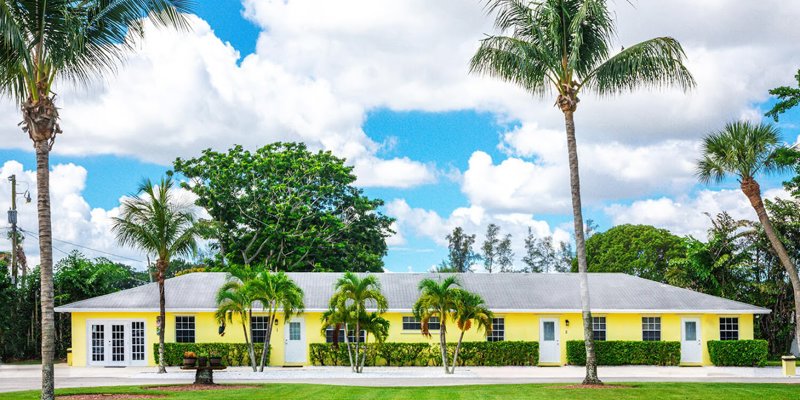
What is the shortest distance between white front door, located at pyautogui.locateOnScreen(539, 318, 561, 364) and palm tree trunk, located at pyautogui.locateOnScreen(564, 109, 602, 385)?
10319mm

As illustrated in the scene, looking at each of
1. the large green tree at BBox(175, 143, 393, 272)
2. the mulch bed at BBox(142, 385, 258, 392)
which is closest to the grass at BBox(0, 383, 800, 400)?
the mulch bed at BBox(142, 385, 258, 392)

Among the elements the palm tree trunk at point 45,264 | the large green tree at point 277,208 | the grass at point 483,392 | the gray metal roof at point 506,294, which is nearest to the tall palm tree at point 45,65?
the palm tree trunk at point 45,264

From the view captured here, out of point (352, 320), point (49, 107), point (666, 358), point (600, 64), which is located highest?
point (600, 64)

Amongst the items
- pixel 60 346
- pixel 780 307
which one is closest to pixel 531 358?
pixel 780 307

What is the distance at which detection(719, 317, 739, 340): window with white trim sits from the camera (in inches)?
1362

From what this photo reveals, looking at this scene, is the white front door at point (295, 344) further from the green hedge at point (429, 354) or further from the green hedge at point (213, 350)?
the green hedge at point (213, 350)

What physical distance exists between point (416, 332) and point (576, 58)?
14.4 metres

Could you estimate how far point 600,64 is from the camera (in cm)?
2452

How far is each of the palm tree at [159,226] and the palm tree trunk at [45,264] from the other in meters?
11.0

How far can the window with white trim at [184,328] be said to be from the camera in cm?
3412

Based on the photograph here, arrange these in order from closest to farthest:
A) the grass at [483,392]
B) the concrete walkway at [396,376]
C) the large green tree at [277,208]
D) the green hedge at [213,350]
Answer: the grass at [483,392], the concrete walkway at [396,376], the green hedge at [213,350], the large green tree at [277,208]

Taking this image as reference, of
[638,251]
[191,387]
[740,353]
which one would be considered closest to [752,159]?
[740,353]

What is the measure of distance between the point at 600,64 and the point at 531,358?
13511mm

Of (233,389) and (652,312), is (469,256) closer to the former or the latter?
(652,312)
